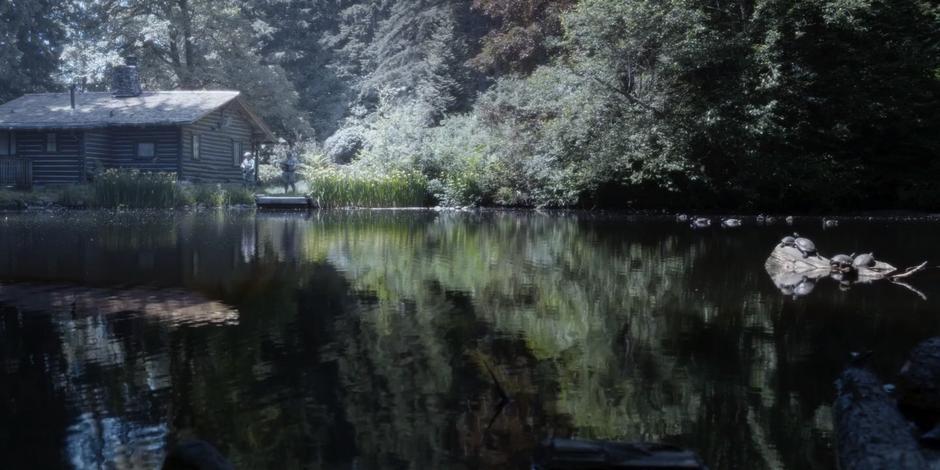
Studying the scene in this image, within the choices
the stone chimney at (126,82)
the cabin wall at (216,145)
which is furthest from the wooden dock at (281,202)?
the stone chimney at (126,82)

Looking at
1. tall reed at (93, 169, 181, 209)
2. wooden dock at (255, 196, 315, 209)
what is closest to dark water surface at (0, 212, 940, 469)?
tall reed at (93, 169, 181, 209)

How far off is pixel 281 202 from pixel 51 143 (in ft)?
34.8

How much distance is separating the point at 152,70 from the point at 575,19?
88.1 ft

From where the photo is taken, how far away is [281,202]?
3288cm

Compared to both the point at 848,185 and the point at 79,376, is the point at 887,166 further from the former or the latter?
the point at 79,376

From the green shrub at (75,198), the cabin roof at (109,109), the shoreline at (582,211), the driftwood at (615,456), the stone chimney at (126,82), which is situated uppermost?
the stone chimney at (126,82)

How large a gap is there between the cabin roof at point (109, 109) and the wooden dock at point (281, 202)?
14.8 ft

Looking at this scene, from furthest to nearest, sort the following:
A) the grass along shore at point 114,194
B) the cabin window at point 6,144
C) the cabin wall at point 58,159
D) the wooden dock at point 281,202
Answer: the cabin window at point 6,144 → the cabin wall at point 58,159 → the wooden dock at point 281,202 → the grass along shore at point 114,194

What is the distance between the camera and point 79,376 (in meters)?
6.01

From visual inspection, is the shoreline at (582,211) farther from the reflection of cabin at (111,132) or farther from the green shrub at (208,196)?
the reflection of cabin at (111,132)

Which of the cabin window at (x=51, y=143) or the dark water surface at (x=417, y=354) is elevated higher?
the cabin window at (x=51, y=143)

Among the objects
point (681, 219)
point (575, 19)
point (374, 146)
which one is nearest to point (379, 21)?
point (374, 146)

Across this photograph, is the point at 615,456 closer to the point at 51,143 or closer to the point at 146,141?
the point at 146,141

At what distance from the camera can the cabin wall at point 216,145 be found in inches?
1431
